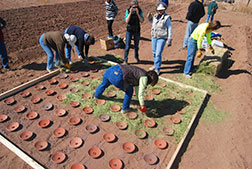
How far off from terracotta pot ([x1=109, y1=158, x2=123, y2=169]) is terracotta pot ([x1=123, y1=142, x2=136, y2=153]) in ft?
0.83

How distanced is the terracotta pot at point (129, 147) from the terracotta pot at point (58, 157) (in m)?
1.04

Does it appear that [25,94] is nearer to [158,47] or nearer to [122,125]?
[122,125]

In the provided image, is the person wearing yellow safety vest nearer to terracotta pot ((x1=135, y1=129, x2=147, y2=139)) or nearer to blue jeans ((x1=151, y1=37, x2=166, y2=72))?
blue jeans ((x1=151, y1=37, x2=166, y2=72))

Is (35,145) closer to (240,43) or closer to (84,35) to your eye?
(84,35)

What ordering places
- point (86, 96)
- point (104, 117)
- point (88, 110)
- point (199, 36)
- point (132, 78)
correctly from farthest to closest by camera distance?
point (199, 36) → point (86, 96) → point (88, 110) → point (104, 117) → point (132, 78)

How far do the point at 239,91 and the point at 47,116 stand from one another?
196 inches

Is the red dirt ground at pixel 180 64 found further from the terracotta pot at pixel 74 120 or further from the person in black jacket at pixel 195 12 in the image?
the person in black jacket at pixel 195 12

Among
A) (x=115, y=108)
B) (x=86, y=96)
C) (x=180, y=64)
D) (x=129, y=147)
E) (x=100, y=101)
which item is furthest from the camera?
(x=180, y=64)

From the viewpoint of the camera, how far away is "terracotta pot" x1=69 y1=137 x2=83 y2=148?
10.6ft

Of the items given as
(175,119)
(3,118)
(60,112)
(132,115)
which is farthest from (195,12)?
(3,118)

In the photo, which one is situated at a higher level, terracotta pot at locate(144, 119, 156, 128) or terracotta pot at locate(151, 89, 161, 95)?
terracotta pot at locate(151, 89, 161, 95)

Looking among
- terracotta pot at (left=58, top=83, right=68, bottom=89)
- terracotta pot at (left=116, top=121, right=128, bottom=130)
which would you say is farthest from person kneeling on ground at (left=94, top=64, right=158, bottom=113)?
terracotta pot at (left=58, top=83, right=68, bottom=89)

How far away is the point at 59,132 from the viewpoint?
346cm

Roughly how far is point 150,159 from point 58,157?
1.54 meters
